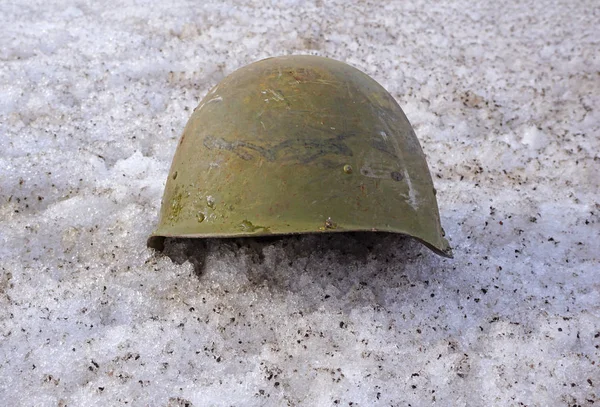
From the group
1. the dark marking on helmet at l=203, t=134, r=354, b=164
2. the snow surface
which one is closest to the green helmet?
the dark marking on helmet at l=203, t=134, r=354, b=164

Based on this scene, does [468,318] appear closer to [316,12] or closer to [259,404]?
[259,404]

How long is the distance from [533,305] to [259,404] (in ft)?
3.94

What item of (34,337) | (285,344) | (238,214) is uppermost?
(238,214)

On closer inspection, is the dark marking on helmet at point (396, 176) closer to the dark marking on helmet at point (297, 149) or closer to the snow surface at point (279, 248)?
the dark marking on helmet at point (297, 149)

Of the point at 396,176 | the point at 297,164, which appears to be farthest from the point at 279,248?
the point at 396,176

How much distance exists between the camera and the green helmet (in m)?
2.13

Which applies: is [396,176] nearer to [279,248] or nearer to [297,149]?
[297,149]

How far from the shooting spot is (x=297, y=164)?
85.4 inches

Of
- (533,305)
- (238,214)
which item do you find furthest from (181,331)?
(533,305)

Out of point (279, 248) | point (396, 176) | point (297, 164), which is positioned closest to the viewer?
point (297, 164)

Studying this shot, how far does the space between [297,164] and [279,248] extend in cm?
50

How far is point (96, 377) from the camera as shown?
2.02 meters

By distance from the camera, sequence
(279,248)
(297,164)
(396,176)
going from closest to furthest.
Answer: (297,164), (396,176), (279,248)

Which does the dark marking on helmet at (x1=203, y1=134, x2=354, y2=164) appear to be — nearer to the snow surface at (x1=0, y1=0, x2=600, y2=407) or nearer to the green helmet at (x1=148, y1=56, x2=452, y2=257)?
the green helmet at (x1=148, y1=56, x2=452, y2=257)
